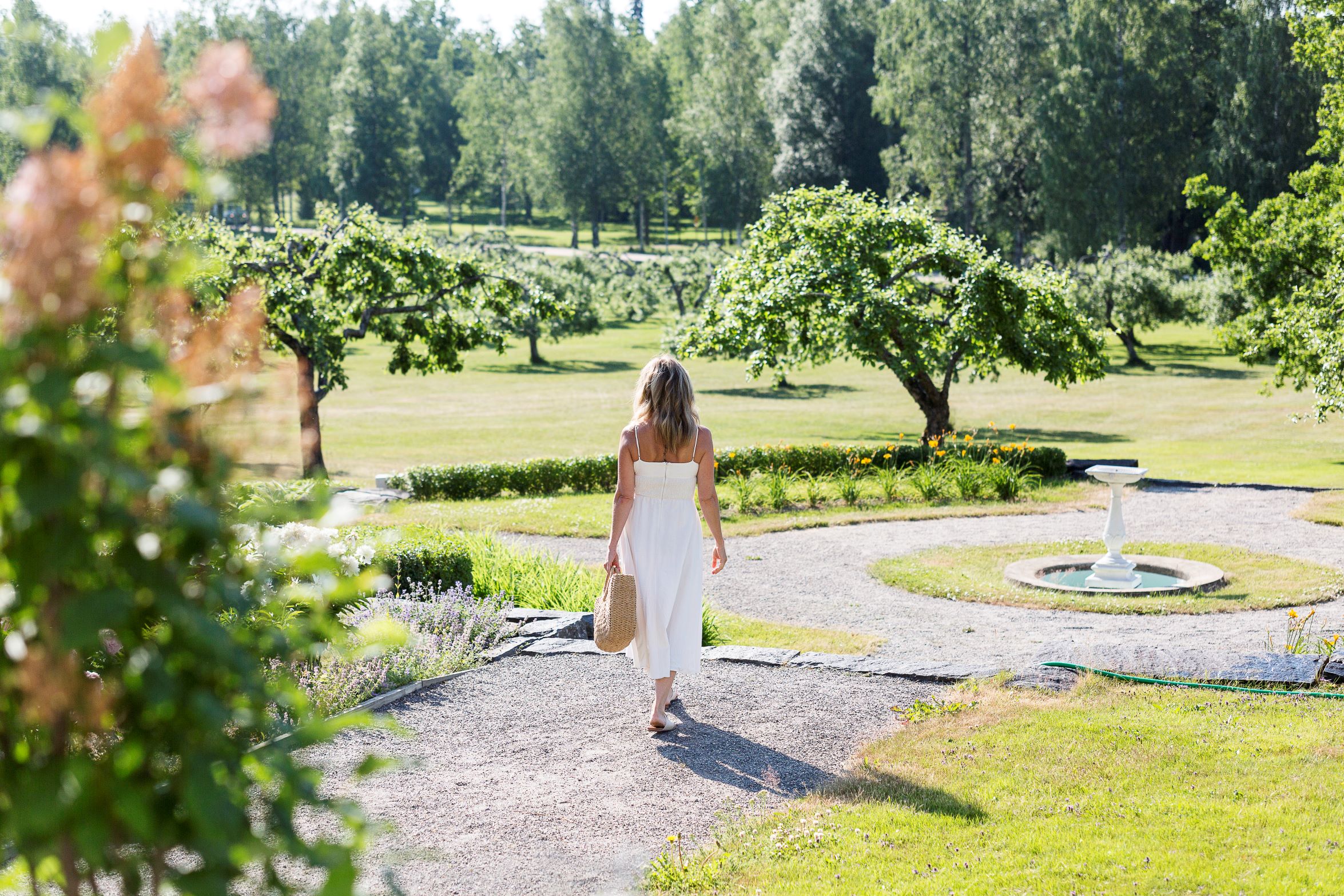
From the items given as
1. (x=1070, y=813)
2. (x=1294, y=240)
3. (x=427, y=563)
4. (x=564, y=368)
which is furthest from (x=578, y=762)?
(x=564, y=368)

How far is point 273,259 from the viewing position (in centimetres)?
1540

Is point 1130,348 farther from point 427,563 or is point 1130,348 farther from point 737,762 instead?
point 737,762

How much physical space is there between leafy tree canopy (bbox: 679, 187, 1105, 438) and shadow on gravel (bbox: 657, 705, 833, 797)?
1105cm

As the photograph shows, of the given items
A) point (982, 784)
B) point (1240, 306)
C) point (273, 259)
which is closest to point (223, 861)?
Answer: point (982, 784)

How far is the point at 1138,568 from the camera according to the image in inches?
418

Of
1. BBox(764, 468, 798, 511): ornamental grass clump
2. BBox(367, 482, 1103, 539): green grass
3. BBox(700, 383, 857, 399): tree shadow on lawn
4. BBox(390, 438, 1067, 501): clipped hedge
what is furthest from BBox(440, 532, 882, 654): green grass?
BBox(700, 383, 857, 399): tree shadow on lawn

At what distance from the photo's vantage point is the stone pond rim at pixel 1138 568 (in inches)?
384

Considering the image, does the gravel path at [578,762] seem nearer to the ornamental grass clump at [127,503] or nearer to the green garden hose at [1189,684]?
the green garden hose at [1189,684]

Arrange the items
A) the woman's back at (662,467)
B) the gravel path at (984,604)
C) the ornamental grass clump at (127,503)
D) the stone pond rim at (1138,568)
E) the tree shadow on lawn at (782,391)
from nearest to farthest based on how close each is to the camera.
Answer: the ornamental grass clump at (127,503) → the woman's back at (662,467) → the gravel path at (984,604) → the stone pond rim at (1138,568) → the tree shadow on lawn at (782,391)

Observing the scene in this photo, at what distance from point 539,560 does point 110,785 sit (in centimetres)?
825

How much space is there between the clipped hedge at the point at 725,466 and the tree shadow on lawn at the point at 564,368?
19.8 meters

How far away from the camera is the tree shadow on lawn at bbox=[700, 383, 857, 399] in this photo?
3038 cm

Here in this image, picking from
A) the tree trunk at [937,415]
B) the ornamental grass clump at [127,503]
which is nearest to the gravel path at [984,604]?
the tree trunk at [937,415]

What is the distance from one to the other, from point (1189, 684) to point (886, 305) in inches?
422
